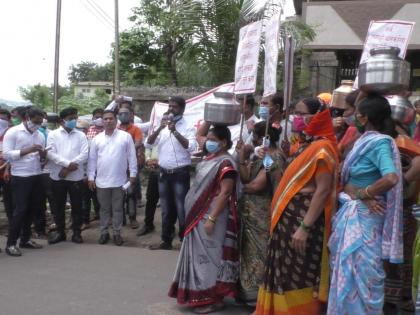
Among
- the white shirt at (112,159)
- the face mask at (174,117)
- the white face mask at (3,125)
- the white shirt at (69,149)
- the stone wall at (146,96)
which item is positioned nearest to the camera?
the face mask at (174,117)

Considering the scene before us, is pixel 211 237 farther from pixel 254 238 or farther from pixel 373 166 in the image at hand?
pixel 373 166

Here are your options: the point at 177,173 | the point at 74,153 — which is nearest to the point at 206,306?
the point at 177,173

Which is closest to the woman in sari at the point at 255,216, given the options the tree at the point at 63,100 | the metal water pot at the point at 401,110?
the metal water pot at the point at 401,110

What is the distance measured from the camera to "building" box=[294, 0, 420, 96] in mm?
11172

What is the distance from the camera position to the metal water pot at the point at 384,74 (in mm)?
3902

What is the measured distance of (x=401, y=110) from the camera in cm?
441

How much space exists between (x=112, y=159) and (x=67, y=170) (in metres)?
0.64

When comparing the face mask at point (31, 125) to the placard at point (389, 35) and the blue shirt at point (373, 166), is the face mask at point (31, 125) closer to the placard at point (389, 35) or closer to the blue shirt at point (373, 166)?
the placard at point (389, 35)

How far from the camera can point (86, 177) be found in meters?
7.37

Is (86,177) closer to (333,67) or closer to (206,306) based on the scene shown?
(206,306)

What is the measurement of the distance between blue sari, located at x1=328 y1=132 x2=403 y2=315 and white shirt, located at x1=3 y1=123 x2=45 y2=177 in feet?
13.9

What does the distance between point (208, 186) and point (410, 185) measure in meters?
1.55

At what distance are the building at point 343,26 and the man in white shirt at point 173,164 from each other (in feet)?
18.0

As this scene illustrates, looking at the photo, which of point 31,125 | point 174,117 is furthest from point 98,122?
point 174,117
